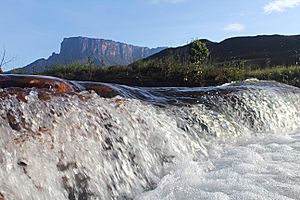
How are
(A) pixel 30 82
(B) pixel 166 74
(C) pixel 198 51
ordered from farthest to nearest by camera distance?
(C) pixel 198 51 → (B) pixel 166 74 → (A) pixel 30 82

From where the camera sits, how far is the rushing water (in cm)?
233

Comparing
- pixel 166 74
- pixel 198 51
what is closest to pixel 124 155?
pixel 166 74

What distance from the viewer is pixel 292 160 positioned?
11.1 feet

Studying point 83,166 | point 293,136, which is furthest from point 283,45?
point 83,166

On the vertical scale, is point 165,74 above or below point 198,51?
below

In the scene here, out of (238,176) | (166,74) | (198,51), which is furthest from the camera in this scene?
(198,51)

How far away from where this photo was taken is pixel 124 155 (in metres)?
2.94

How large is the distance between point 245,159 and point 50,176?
173 cm

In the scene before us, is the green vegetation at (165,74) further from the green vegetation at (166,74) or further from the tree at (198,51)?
the tree at (198,51)

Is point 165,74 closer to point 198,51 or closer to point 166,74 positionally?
point 166,74

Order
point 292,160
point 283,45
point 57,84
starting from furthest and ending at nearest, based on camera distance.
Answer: point 283,45, point 57,84, point 292,160

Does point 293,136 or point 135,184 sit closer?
point 135,184

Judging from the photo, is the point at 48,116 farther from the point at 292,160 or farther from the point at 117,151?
the point at 292,160

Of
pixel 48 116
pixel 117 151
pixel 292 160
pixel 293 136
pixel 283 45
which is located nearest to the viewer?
pixel 48 116
